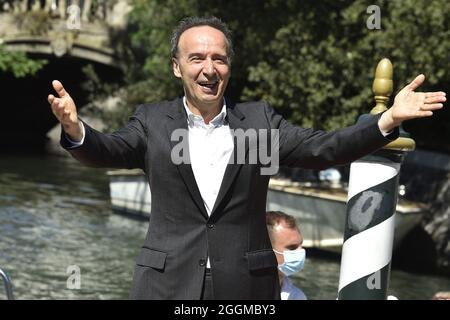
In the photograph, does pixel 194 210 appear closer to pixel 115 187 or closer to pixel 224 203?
pixel 224 203

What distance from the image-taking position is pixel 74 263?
15281mm

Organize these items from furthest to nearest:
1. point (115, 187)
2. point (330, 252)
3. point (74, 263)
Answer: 1. point (115, 187)
2. point (330, 252)
3. point (74, 263)

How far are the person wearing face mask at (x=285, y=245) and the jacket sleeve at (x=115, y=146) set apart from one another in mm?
2300

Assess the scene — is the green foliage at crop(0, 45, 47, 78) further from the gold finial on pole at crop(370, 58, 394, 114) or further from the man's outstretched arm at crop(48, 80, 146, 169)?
the man's outstretched arm at crop(48, 80, 146, 169)

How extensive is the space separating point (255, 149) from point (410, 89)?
572 millimetres

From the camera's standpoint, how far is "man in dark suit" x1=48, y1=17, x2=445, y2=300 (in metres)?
3.58

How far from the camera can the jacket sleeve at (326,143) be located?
3.54 m

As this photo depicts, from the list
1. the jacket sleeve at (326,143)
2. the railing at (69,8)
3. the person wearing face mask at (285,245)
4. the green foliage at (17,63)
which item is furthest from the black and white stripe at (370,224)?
the railing at (69,8)

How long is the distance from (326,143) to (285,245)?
8.60 feet

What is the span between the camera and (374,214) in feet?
16.6

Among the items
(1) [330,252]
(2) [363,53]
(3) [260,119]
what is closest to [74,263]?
(1) [330,252]

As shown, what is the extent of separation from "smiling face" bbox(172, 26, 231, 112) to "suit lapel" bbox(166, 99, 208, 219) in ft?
0.29

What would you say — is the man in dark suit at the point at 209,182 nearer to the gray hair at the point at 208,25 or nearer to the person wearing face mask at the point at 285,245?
the gray hair at the point at 208,25

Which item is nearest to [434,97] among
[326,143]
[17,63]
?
[326,143]
